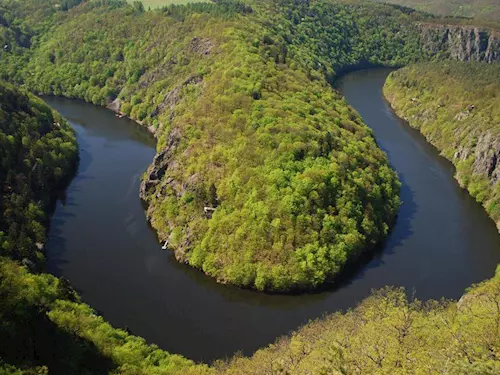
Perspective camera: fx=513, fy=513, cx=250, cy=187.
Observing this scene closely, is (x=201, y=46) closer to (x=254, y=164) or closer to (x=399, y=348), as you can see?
(x=254, y=164)

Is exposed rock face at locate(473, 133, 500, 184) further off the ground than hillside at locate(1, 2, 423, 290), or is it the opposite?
exposed rock face at locate(473, 133, 500, 184)

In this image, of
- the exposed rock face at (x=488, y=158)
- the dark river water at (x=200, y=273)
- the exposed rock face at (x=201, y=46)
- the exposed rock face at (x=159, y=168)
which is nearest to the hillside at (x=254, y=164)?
the exposed rock face at (x=159, y=168)

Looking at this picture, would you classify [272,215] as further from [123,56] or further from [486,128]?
[123,56]

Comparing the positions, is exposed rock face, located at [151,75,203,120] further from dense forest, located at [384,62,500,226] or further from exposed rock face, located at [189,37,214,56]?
dense forest, located at [384,62,500,226]

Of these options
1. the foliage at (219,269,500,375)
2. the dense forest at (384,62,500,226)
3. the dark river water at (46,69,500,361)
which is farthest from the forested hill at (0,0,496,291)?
the foliage at (219,269,500,375)

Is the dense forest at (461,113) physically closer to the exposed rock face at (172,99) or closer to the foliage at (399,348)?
the foliage at (399,348)

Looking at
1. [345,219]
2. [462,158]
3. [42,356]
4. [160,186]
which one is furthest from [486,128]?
[42,356]
